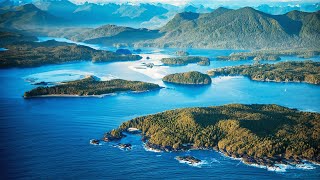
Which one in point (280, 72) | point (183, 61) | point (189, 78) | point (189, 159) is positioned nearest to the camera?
point (189, 159)

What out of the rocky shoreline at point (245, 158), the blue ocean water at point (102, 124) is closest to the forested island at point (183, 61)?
the blue ocean water at point (102, 124)

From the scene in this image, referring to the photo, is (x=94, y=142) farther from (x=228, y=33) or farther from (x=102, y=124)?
(x=228, y=33)

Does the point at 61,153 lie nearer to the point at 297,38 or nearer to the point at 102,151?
the point at 102,151

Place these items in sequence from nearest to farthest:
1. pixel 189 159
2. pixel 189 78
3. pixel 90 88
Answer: pixel 189 159 < pixel 90 88 < pixel 189 78

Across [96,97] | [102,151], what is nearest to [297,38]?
[96,97]

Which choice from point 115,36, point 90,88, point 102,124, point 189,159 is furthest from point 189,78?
point 115,36

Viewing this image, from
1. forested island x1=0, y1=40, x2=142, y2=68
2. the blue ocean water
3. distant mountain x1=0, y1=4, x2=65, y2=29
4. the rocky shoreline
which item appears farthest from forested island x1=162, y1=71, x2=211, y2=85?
distant mountain x1=0, y1=4, x2=65, y2=29

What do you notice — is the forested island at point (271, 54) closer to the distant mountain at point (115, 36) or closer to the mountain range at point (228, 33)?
the mountain range at point (228, 33)
